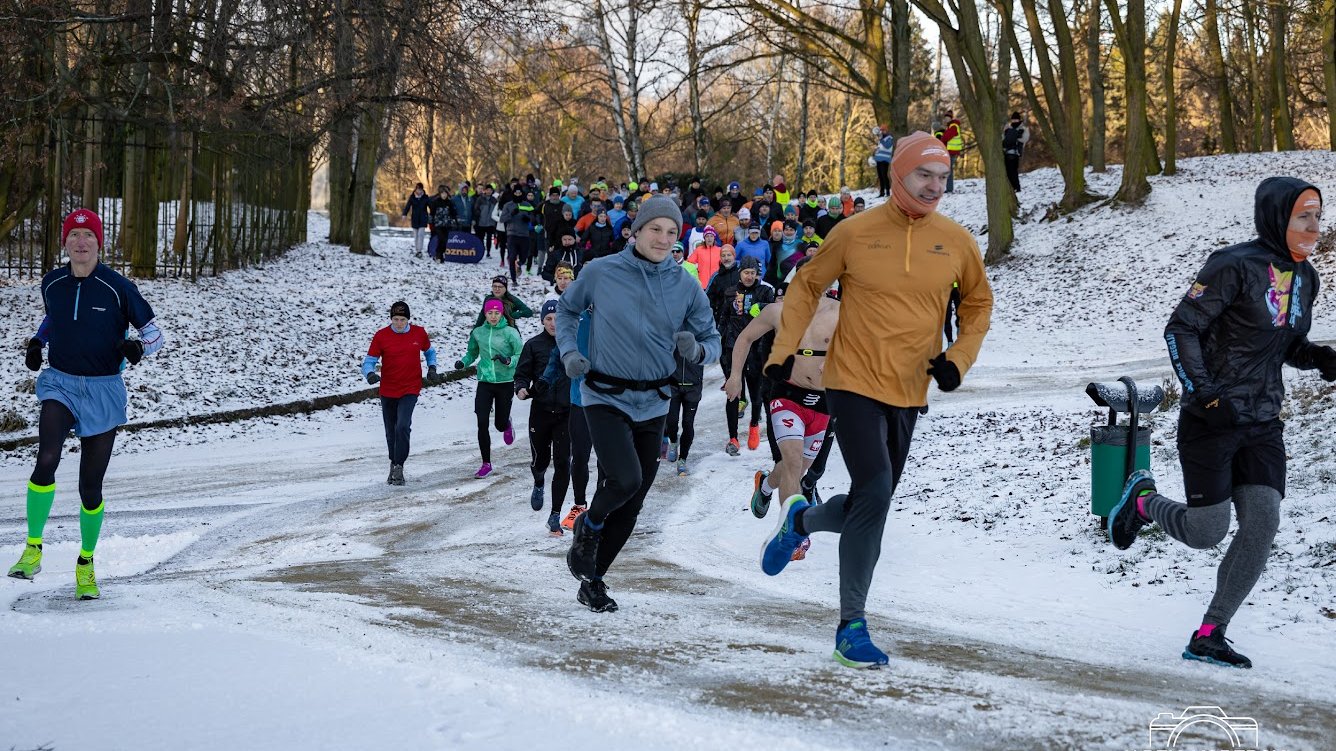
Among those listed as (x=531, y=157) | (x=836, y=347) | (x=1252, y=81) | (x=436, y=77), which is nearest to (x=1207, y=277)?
(x=836, y=347)

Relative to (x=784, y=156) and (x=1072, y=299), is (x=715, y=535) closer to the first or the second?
(x=1072, y=299)

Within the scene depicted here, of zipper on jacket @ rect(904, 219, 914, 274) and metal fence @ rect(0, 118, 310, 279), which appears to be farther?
metal fence @ rect(0, 118, 310, 279)

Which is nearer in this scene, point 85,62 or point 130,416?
point 130,416

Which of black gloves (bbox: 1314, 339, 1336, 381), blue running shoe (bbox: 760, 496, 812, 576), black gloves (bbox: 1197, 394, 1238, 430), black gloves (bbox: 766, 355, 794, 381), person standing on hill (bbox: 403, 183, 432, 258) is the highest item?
person standing on hill (bbox: 403, 183, 432, 258)

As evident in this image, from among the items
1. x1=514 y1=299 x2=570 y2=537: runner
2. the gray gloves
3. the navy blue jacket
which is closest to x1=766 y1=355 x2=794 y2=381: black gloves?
the gray gloves

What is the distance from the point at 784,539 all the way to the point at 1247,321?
2.10 meters

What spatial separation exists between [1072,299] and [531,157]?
4537 centimetres

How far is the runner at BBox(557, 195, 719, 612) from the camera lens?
6.32m

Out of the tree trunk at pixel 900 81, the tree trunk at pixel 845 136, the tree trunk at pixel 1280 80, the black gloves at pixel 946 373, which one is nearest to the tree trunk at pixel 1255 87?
the tree trunk at pixel 1280 80

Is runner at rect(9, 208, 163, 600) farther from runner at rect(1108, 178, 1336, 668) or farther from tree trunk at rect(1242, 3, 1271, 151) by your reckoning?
tree trunk at rect(1242, 3, 1271, 151)

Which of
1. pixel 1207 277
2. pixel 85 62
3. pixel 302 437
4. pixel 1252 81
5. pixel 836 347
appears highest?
pixel 1252 81

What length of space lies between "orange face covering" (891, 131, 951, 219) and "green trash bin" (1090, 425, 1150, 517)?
11.7ft

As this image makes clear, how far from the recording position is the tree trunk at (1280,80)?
34.5m

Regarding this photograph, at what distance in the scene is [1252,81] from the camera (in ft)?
139
